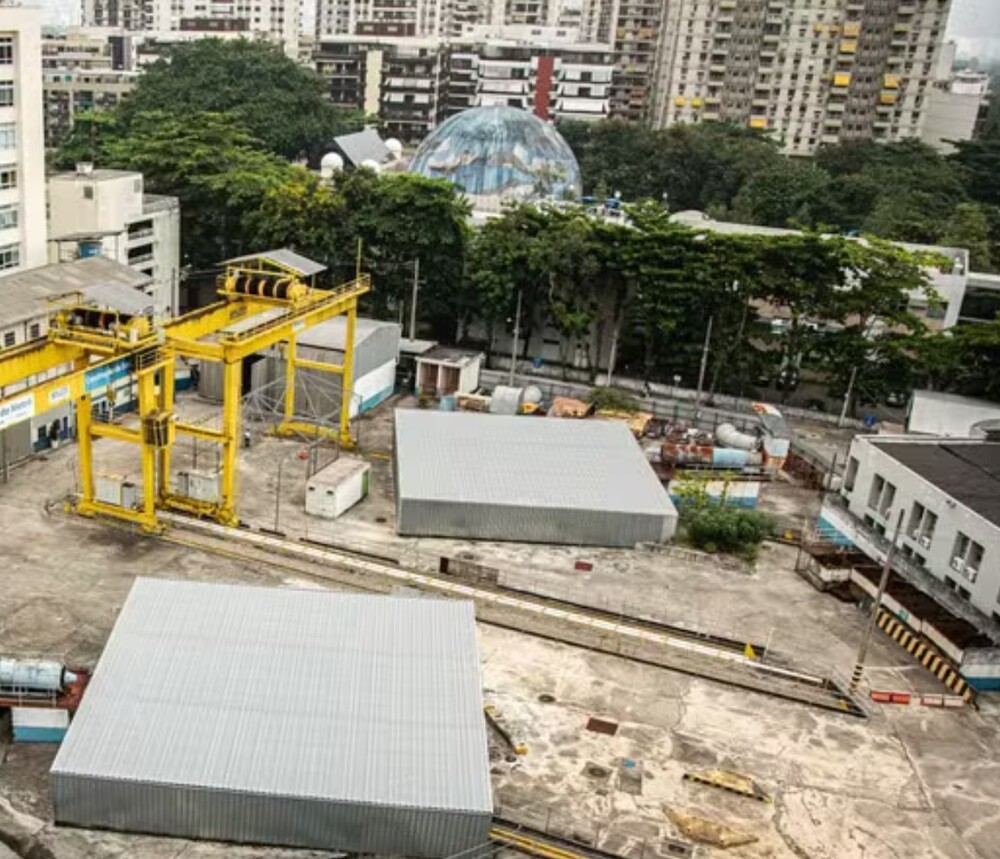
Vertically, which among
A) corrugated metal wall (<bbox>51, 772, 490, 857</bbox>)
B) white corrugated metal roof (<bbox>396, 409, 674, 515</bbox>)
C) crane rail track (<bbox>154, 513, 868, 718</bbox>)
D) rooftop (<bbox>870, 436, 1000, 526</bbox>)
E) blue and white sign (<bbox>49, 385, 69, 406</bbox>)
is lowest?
crane rail track (<bbox>154, 513, 868, 718</bbox>)

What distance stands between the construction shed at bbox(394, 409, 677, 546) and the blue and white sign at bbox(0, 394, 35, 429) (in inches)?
474

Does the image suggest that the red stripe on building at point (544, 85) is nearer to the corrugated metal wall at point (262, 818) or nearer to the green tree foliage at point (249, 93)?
the green tree foliage at point (249, 93)

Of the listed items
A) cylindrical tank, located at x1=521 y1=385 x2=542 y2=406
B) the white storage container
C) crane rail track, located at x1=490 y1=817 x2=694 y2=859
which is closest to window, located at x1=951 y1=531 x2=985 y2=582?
crane rail track, located at x1=490 y1=817 x2=694 y2=859

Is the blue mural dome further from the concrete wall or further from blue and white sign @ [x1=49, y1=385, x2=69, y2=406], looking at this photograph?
blue and white sign @ [x1=49, y1=385, x2=69, y2=406]

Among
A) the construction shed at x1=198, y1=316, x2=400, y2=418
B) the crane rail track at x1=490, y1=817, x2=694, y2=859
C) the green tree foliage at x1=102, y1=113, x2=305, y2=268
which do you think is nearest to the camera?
the crane rail track at x1=490, y1=817, x2=694, y2=859

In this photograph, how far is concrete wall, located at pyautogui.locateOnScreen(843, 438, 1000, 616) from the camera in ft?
102

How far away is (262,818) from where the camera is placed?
66.6 ft

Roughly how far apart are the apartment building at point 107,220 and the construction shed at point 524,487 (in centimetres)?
1817

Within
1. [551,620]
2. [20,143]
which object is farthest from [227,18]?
[551,620]

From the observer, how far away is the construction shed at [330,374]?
45.4 m

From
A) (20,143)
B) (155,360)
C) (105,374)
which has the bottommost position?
(105,374)

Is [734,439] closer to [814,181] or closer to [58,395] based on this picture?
[58,395]

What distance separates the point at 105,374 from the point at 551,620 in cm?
1564

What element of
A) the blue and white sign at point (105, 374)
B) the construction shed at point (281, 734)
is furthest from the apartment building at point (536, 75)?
the construction shed at point (281, 734)
